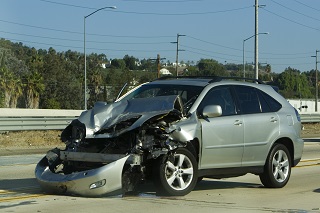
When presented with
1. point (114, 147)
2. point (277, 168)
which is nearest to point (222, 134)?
point (277, 168)

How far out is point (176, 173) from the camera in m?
8.69

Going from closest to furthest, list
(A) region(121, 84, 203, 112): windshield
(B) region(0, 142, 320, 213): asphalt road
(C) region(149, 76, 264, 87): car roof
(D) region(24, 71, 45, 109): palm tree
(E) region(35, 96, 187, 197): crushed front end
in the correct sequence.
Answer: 1. (B) region(0, 142, 320, 213): asphalt road
2. (E) region(35, 96, 187, 197): crushed front end
3. (A) region(121, 84, 203, 112): windshield
4. (C) region(149, 76, 264, 87): car roof
5. (D) region(24, 71, 45, 109): palm tree

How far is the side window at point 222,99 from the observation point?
31.0ft

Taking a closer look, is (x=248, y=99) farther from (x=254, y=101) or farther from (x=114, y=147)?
A: (x=114, y=147)

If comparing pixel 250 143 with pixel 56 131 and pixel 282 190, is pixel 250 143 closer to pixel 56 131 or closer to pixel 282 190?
pixel 282 190

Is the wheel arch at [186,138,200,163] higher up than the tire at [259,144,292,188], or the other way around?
the wheel arch at [186,138,200,163]

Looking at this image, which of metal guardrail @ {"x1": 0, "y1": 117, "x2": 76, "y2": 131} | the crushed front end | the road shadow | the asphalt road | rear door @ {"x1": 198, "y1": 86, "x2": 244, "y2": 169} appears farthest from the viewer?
metal guardrail @ {"x1": 0, "y1": 117, "x2": 76, "y2": 131}

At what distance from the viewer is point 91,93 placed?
256 ft

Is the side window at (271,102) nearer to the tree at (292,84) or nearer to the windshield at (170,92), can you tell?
the windshield at (170,92)

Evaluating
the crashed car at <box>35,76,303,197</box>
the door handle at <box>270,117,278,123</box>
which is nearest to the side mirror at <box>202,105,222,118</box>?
the crashed car at <box>35,76,303,197</box>

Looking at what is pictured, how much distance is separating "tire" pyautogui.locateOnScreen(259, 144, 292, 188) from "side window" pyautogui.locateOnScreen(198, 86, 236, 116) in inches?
45.2

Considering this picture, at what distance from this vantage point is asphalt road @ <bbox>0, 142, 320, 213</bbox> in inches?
310

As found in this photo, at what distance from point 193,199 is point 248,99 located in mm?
2248

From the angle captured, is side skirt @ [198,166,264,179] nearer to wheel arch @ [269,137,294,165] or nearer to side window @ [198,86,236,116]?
wheel arch @ [269,137,294,165]
